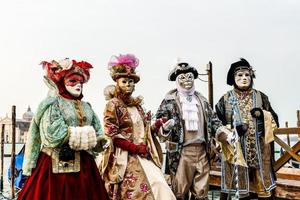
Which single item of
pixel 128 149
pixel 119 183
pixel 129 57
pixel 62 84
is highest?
pixel 129 57

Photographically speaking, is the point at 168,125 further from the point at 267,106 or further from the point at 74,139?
the point at 267,106

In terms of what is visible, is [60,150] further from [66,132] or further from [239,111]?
[239,111]

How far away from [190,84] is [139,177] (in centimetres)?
138

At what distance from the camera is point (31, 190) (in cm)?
424

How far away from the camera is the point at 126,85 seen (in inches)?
207

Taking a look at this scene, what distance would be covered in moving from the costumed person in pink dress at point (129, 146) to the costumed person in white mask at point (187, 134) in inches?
9.2

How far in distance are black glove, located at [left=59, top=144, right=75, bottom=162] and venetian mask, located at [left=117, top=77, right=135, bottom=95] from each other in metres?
1.10

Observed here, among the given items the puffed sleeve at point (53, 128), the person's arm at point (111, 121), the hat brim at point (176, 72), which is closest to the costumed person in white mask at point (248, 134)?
the hat brim at point (176, 72)

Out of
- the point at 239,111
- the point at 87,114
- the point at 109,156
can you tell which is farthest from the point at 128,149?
the point at 239,111

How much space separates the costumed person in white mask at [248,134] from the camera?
573 cm

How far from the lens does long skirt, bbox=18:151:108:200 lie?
4.20m

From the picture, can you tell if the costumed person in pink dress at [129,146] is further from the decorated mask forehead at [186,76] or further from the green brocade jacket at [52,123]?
the decorated mask forehead at [186,76]

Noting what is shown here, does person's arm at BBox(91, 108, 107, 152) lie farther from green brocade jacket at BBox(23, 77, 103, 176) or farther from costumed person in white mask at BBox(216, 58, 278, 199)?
costumed person in white mask at BBox(216, 58, 278, 199)

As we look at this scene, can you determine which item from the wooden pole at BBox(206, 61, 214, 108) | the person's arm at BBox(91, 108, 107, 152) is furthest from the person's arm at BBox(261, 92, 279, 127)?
the wooden pole at BBox(206, 61, 214, 108)
